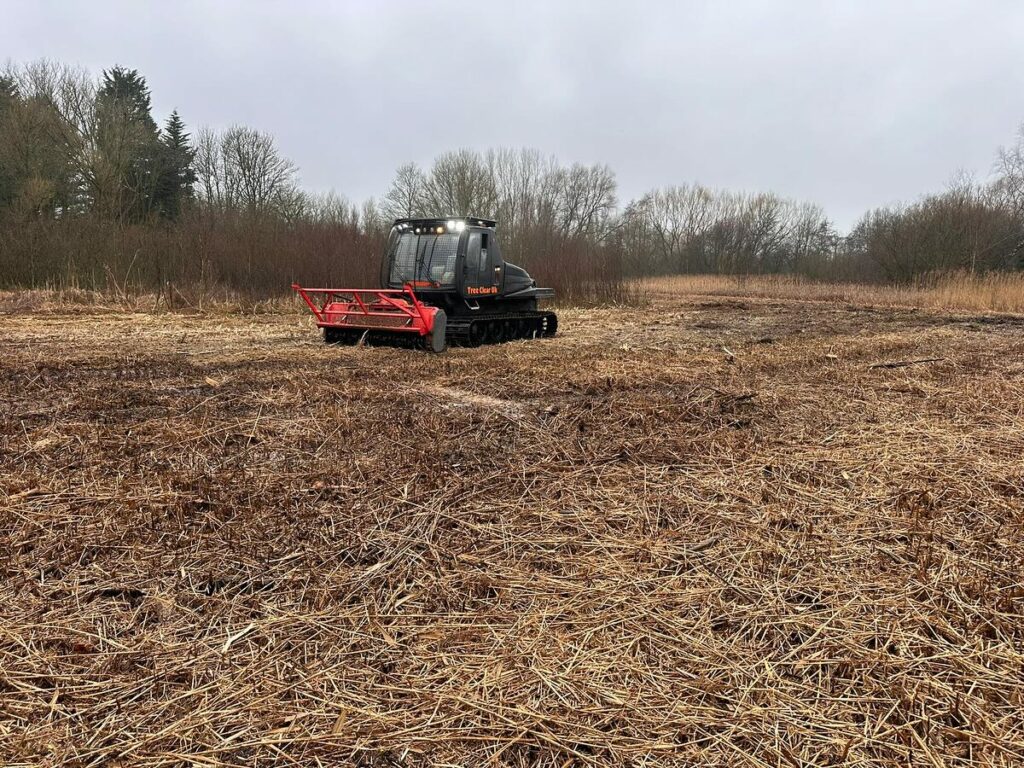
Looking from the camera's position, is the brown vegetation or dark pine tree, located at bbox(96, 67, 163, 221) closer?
the brown vegetation

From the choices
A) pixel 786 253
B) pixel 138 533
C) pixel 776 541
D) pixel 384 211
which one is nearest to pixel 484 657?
pixel 776 541

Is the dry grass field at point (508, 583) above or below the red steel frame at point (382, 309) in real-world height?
below

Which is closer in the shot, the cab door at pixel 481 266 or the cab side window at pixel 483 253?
the cab door at pixel 481 266

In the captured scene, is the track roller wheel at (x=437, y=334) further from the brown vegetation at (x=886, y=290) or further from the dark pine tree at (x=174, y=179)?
the dark pine tree at (x=174, y=179)

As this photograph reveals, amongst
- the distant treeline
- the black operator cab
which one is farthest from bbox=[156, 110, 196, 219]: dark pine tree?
the black operator cab

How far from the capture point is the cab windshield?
33.3 ft

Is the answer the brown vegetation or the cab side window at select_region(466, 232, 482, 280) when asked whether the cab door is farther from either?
the brown vegetation

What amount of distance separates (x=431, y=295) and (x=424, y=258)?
67cm

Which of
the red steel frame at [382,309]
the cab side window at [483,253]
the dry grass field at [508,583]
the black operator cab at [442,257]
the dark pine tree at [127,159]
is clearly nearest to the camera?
the dry grass field at [508,583]

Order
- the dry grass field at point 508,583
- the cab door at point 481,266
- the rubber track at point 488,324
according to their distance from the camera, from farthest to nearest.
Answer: the cab door at point 481,266
the rubber track at point 488,324
the dry grass field at point 508,583

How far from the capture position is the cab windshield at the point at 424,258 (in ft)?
33.3

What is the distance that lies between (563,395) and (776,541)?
317 cm

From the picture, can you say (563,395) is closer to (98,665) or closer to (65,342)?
(98,665)

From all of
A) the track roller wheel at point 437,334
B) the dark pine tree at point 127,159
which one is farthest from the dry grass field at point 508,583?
the dark pine tree at point 127,159
